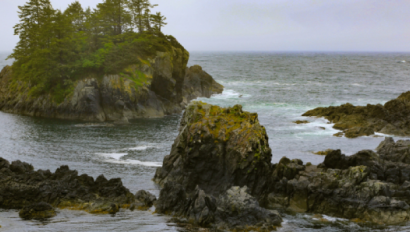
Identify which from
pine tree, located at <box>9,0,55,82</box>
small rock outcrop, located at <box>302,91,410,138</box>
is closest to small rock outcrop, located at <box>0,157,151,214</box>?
small rock outcrop, located at <box>302,91,410,138</box>

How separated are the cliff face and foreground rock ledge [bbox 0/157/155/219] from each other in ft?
113

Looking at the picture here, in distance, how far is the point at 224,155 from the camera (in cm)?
3191

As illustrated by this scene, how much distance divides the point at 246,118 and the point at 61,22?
58.3 m

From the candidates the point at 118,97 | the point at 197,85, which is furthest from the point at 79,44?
the point at 197,85

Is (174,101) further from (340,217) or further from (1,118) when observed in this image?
(340,217)

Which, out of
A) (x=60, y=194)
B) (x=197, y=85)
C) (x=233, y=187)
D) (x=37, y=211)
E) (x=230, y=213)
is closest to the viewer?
(x=230, y=213)

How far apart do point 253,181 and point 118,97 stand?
44.4 m

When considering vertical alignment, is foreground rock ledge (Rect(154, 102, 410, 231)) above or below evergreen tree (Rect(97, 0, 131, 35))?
below

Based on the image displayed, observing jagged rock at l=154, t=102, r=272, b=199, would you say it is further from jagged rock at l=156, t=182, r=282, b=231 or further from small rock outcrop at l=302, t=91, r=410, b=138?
small rock outcrop at l=302, t=91, r=410, b=138

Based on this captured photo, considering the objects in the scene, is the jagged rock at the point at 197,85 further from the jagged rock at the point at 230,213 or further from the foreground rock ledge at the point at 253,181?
the jagged rock at the point at 230,213

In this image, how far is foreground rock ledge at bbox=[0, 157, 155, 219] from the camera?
92.3ft

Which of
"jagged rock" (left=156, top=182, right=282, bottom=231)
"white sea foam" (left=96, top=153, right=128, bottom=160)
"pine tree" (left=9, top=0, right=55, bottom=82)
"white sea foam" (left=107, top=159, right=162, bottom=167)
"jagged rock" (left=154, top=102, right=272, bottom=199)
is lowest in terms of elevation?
"white sea foam" (left=107, top=159, right=162, bottom=167)

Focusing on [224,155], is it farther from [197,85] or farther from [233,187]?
[197,85]

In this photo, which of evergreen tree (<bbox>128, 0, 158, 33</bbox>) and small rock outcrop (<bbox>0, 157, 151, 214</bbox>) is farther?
evergreen tree (<bbox>128, 0, 158, 33</bbox>)
